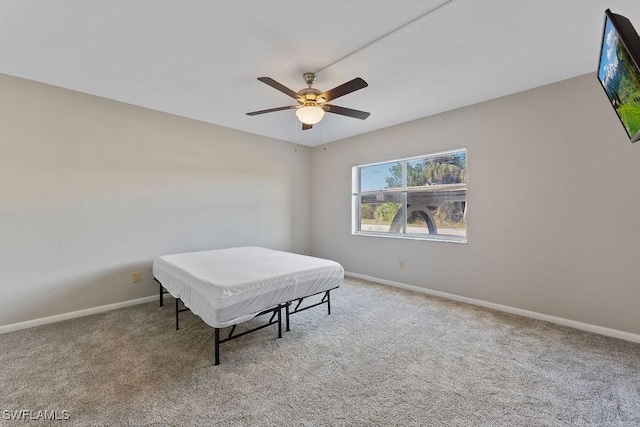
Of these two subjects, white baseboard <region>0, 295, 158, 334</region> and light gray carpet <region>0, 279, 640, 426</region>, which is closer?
light gray carpet <region>0, 279, 640, 426</region>

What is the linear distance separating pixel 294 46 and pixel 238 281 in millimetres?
1905

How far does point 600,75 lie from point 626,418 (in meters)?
1.98

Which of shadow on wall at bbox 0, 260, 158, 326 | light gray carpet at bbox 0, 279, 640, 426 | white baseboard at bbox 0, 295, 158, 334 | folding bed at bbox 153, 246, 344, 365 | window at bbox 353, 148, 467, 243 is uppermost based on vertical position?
window at bbox 353, 148, 467, 243

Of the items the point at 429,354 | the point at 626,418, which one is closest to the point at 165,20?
the point at 429,354

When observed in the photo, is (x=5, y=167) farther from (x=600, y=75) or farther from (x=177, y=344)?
(x=600, y=75)

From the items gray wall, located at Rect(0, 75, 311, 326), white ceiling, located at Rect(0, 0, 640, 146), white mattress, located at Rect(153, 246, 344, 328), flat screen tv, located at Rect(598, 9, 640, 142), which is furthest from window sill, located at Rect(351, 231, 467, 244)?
flat screen tv, located at Rect(598, 9, 640, 142)

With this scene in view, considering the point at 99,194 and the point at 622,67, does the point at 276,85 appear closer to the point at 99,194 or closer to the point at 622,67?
the point at 622,67

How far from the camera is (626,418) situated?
1.49 meters

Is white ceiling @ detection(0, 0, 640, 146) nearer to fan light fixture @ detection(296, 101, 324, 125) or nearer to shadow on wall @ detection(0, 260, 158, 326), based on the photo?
fan light fixture @ detection(296, 101, 324, 125)

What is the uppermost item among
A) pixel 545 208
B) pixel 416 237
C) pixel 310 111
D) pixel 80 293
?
pixel 310 111

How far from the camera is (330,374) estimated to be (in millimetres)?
1892

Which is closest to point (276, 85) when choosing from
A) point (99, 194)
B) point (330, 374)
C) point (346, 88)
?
point (346, 88)

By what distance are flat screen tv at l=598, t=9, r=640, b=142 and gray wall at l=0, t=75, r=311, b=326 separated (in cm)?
394

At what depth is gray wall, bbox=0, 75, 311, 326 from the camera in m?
2.58
